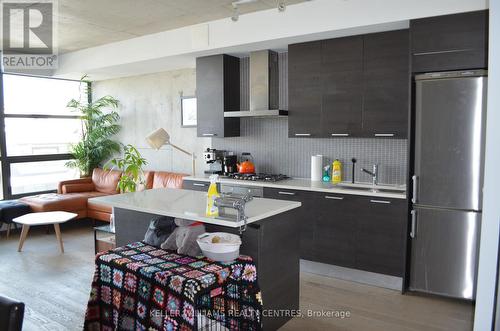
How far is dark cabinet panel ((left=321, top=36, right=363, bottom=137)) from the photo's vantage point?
12.8 ft

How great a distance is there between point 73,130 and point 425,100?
5.96m

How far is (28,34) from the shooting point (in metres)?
5.09

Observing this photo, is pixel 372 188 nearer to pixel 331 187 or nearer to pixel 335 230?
pixel 331 187

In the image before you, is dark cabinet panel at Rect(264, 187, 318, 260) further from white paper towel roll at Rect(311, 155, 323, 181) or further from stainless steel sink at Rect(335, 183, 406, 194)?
white paper towel roll at Rect(311, 155, 323, 181)

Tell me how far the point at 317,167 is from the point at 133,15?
2593mm

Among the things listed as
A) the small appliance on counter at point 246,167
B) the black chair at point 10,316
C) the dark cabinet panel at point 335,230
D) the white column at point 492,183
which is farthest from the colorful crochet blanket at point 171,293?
the small appliance on counter at point 246,167

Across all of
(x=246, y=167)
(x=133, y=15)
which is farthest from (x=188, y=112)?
(x=133, y=15)

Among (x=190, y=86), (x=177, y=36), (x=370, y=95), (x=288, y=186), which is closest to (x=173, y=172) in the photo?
(x=190, y=86)

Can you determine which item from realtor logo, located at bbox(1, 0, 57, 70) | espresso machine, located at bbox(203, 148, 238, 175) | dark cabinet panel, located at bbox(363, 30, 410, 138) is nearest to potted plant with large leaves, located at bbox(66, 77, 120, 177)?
realtor logo, located at bbox(1, 0, 57, 70)

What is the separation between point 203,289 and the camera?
6.98 feet

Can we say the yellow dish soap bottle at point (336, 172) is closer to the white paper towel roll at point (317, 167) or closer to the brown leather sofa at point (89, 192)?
the white paper towel roll at point (317, 167)

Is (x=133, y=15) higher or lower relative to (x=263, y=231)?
higher

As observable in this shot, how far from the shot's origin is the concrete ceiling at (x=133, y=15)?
3885 millimetres

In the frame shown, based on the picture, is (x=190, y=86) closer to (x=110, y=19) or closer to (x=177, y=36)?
(x=177, y=36)
